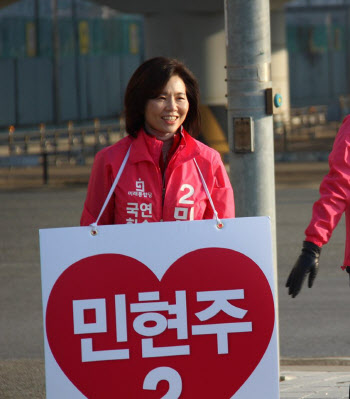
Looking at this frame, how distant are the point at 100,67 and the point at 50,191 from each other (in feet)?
100

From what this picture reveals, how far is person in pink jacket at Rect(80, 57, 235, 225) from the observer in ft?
13.2

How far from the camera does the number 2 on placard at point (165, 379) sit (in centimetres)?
383

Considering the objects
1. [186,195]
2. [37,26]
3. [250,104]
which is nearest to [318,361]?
[250,104]

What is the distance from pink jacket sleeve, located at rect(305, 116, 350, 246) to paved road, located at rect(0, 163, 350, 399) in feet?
7.66

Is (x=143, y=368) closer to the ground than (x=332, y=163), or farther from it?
closer to the ground

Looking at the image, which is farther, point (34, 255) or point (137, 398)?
point (34, 255)

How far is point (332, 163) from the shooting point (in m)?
4.22

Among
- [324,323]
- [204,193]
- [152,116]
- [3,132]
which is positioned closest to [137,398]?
[204,193]

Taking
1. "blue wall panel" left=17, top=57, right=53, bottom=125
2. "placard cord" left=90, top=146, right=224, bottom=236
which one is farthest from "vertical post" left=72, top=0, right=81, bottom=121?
"placard cord" left=90, top=146, right=224, bottom=236

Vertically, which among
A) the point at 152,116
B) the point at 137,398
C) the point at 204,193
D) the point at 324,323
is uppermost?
the point at 152,116

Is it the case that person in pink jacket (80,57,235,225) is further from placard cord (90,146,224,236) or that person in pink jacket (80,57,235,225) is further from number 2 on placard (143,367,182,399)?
number 2 on placard (143,367,182,399)

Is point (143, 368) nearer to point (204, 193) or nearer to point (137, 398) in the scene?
point (137, 398)

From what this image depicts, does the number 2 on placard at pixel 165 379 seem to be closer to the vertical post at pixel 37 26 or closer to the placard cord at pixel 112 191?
the placard cord at pixel 112 191

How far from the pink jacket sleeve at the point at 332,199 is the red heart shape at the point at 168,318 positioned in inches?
14.8
